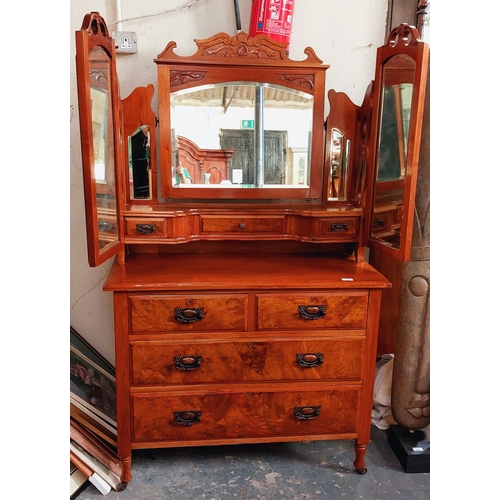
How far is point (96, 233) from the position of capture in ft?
4.97

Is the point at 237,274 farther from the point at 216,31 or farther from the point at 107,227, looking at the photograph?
the point at 216,31

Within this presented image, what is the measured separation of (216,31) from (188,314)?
4.55 ft

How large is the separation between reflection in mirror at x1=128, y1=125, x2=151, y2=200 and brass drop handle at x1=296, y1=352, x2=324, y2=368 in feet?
3.40

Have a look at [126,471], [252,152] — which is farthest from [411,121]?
[126,471]

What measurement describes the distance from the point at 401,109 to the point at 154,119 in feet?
3.62

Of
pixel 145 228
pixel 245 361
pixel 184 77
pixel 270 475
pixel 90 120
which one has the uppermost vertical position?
pixel 184 77

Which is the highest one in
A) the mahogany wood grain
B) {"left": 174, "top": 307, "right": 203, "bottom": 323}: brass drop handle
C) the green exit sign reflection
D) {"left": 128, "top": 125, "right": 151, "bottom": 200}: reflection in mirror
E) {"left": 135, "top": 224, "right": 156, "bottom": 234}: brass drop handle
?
the green exit sign reflection

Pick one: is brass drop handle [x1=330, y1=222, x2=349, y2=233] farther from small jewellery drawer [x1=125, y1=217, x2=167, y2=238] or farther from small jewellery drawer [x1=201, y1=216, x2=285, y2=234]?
small jewellery drawer [x1=125, y1=217, x2=167, y2=238]

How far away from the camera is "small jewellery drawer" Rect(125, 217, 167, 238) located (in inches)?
72.9

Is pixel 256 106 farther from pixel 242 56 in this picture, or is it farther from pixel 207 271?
pixel 207 271

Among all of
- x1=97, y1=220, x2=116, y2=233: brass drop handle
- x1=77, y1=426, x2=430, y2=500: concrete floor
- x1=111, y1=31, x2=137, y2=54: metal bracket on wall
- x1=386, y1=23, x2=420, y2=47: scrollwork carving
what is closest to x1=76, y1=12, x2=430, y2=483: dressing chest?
x1=97, y1=220, x2=116, y2=233: brass drop handle

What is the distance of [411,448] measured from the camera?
1968 millimetres
